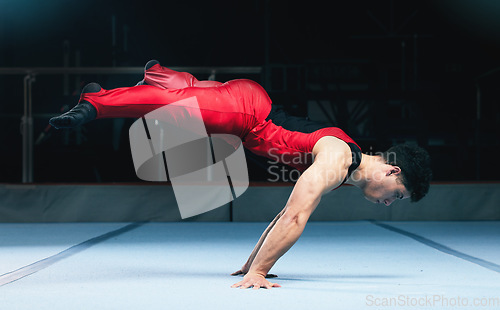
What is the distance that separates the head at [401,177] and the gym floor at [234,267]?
362 mm

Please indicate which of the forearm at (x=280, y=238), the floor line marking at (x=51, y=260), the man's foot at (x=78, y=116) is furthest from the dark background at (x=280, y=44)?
the forearm at (x=280, y=238)

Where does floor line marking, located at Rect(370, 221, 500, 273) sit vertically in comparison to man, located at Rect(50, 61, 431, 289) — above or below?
below

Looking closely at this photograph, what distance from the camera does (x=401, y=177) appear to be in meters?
2.10

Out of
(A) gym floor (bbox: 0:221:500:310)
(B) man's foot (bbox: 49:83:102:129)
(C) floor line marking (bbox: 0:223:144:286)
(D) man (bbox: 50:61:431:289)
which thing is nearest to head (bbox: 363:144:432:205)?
(D) man (bbox: 50:61:431:289)

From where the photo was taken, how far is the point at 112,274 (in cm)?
229

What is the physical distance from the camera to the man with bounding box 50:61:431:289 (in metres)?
1.96

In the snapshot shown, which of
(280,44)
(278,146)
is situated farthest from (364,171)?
(280,44)

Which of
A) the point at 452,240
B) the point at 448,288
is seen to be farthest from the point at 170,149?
the point at 448,288

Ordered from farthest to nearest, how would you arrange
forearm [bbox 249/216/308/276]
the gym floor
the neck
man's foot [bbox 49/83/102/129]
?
the neck, man's foot [bbox 49/83/102/129], forearm [bbox 249/216/308/276], the gym floor

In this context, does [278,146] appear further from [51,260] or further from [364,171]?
[51,260]

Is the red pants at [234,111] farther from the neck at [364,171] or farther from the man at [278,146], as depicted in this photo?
the neck at [364,171]

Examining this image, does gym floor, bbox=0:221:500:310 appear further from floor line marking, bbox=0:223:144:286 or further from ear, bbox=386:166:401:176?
ear, bbox=386:166:401:176

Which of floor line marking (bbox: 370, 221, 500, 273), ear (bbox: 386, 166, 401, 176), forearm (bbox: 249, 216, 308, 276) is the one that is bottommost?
floor line marking (bbox: 370, 221, 500, 273)

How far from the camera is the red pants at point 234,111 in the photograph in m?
2.24
